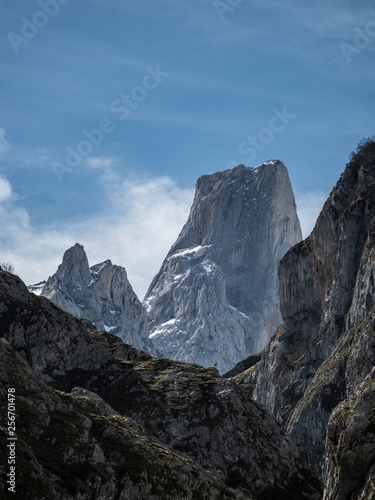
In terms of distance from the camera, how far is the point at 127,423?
8938cm

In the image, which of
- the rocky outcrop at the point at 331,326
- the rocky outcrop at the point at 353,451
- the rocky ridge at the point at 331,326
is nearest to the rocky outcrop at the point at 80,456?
the rocky outcrop at the point at 353,451

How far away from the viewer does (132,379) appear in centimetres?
11800

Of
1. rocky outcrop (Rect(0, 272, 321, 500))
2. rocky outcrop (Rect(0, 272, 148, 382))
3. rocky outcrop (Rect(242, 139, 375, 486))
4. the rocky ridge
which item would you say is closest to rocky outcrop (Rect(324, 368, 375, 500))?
rocky outcrop (Rect(0, 272, 321, 500))

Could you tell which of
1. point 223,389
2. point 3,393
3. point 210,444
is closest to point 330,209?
point 223,389

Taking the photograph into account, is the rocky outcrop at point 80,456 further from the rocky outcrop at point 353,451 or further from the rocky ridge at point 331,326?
the rocky ridge at point 331,326

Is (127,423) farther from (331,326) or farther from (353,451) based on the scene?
(331,326)

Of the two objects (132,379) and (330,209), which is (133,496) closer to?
(132,379)

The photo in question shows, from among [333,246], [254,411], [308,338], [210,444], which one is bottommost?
[210,444]

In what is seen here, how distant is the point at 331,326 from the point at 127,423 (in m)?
90.8

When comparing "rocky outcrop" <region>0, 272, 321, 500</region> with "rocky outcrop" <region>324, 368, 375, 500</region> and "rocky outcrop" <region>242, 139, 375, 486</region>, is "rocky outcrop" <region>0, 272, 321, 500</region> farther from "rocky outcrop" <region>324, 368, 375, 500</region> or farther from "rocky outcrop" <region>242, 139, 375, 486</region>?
"rocky outcrop" <region>242, 139, 375, 486</region>

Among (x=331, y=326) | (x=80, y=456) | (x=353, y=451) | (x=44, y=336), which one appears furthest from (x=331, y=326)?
(x=353, y=451)

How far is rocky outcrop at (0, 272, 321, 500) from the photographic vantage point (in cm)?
7031

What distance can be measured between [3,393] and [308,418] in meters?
91.5

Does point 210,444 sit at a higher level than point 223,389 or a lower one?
lower
